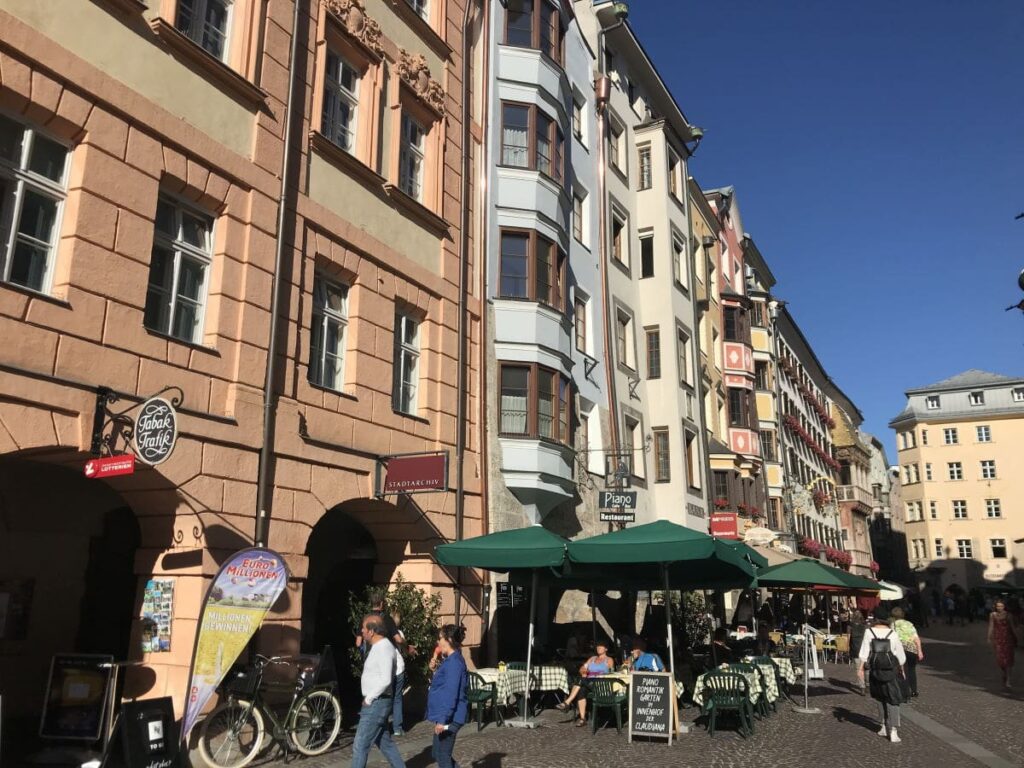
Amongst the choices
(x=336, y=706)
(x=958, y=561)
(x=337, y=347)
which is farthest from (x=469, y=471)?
(x=958, y=561)

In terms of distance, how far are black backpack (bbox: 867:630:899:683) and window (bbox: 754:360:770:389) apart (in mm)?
34304

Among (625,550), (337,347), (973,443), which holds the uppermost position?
(973,443)

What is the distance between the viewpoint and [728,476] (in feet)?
109

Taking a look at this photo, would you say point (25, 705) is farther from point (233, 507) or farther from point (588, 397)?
point (588, 397)

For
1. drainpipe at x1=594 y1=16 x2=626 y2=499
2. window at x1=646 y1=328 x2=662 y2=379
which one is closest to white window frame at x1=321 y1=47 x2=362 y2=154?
drainpipe at x1=594 y1=16 x2=626 y2=499

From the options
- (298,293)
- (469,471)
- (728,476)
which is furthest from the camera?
(728,476)

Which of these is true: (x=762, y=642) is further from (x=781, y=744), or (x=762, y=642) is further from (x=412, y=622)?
(x=412, y=622)

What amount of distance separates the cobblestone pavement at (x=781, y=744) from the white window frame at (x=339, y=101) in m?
9.20

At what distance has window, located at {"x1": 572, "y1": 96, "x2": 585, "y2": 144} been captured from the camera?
2425 cm

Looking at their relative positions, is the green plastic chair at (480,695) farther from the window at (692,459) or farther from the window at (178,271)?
the window at (692,459)

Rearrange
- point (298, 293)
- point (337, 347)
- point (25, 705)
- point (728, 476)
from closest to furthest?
1. point (25, 705)
2. point (298, 293)
3. point (337, 347)
4. point (728, 476)

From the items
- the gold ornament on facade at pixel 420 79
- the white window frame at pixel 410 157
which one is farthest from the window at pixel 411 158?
the gold ornament on facade at pixel 420 79

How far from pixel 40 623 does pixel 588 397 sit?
13.5 metres

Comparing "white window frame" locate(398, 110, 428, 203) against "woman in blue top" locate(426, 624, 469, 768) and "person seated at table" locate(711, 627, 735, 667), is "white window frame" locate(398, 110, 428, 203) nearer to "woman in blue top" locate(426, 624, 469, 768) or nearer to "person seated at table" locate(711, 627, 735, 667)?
"woman in blue top" locate(426, 624, 469, 768)
